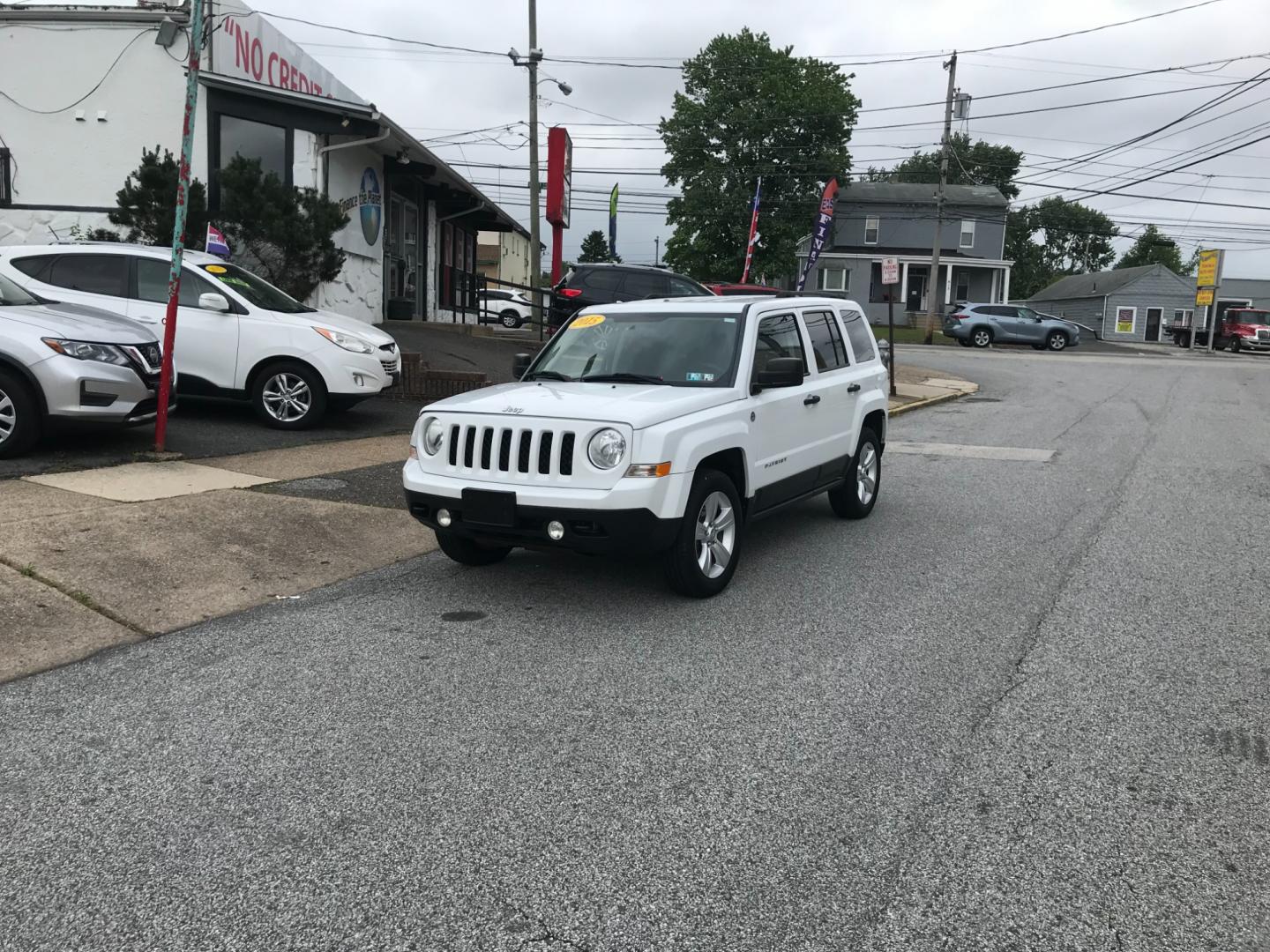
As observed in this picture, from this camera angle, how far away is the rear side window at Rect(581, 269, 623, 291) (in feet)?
60.4

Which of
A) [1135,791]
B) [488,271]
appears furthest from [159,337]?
[488,271]

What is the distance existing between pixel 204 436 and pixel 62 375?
6.79ft

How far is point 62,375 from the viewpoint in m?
8.52

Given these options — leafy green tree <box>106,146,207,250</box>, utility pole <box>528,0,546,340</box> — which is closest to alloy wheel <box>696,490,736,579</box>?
leafy green tree <box>106,146,207,250</box>

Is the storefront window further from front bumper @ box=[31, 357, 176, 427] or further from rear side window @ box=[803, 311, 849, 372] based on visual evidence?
rear side window @ box=[803, 311, 849, 372]

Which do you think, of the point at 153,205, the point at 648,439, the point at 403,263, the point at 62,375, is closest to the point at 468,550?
the point at 648,439

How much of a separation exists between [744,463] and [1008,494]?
14.4ft

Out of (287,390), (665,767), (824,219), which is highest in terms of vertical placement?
(824,219)

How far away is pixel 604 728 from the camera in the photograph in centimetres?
432

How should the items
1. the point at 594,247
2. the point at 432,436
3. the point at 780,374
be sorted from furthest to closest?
1. the point at 594,247
2. the point at 780,374
3. the point at 432,436

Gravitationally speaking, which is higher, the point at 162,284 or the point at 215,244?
the point at 215,244

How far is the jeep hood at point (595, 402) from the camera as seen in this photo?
229 inches

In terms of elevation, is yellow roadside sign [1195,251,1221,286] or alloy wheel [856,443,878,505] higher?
yellow roadside sign [1195,251,1221,286]

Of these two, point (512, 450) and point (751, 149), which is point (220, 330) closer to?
point (512, 450)
